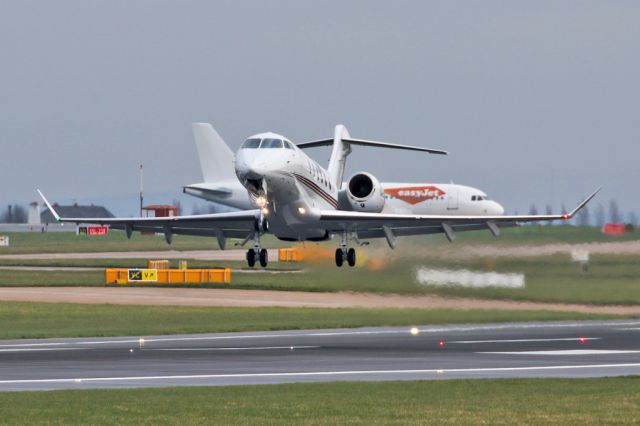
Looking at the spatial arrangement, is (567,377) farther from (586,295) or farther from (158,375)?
(586,295)

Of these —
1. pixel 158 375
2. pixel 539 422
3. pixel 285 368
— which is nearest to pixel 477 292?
pixel 285 368

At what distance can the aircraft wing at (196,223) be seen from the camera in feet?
194

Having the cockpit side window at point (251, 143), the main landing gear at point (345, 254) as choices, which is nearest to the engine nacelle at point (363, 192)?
the main landing gear at point (345, 254)

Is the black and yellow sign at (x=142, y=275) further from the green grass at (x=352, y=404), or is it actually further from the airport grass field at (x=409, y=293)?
the green grass at (x=352, y=404)

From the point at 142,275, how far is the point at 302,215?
89.5ft

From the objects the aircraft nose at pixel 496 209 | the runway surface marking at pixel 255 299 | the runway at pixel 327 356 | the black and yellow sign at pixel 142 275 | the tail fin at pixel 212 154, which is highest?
the tail fin at pixel 212 154

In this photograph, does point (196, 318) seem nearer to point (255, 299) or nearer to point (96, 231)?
point (255, 299)

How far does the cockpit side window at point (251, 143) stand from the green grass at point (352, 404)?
758 inches

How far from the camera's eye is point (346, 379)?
3541 cm

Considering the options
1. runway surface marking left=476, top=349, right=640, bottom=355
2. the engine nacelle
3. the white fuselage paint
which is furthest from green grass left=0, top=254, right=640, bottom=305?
runway surface marking left=476, top=349, right=640, bottom=355

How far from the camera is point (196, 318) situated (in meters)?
60.0

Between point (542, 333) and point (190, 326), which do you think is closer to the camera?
point (542, 333)

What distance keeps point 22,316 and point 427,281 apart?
63.4ft

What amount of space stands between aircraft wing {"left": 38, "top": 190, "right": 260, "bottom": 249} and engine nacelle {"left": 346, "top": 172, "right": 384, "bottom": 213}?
527 cm
